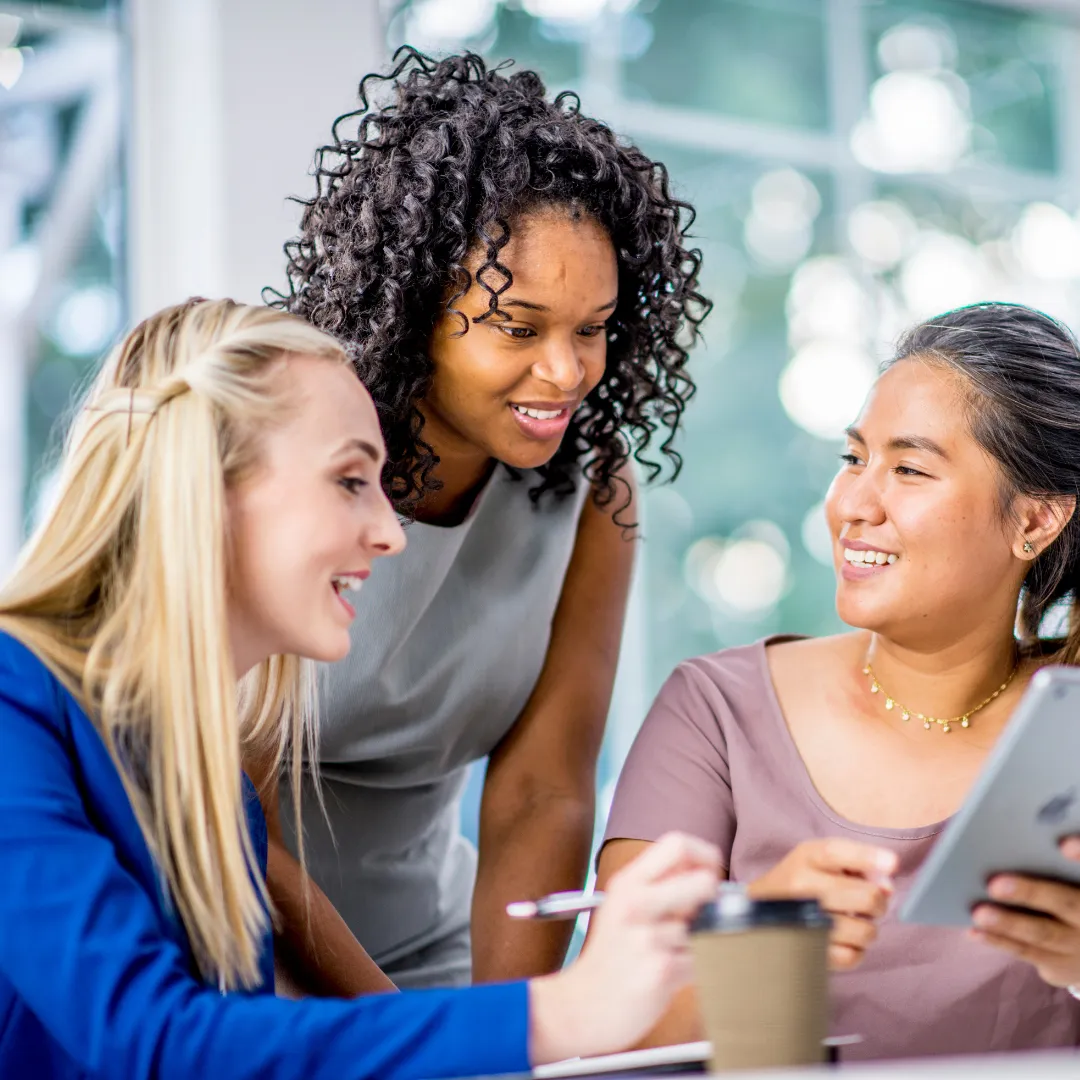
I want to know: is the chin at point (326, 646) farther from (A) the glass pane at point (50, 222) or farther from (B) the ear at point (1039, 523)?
(A) the glass pane at point (50, 222)

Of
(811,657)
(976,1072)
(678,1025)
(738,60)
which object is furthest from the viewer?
(738,60)

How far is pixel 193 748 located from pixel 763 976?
1.49ft

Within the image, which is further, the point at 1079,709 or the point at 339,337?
the point at 339,337

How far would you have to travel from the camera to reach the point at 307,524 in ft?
3.71

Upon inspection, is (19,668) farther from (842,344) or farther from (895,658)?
(842,344)

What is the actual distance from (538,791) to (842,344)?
3.92 meters

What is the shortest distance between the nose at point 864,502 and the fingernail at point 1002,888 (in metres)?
0.65

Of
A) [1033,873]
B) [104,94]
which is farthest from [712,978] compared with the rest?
[104,94]

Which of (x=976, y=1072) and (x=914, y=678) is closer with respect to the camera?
(x=976, y=1072)

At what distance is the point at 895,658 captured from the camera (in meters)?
1.72

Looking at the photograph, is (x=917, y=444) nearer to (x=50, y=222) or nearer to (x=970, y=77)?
(x=50, y=222)

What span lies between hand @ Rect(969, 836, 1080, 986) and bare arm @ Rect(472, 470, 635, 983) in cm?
73

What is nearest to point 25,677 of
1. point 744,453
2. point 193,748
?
point 193,748

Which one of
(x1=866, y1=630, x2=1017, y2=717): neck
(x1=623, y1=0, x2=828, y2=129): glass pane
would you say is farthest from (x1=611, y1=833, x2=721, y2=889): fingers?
(x1=623, y1=0, x2=828, y2=129): glass pane
